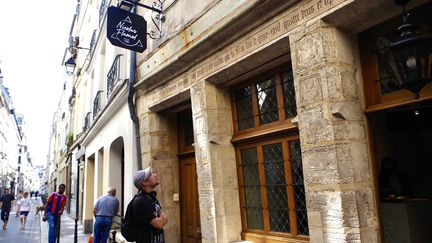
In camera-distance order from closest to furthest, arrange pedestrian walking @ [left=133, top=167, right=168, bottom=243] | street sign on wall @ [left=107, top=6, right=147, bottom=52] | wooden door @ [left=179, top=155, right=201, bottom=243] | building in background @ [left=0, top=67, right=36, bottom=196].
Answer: pedestrian walking @ [left=133, top=167, right=168, bottom=243]
wooden door @ [left=179, top=155, right=201, bottom=243]
street sign on wall @ [left=107, top=6, right=147, bottom=52]
building in background @ [left=0, top=67, right=36, bottom=196]

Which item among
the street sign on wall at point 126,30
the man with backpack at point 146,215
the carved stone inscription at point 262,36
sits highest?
the street sign on wall at point 126,30

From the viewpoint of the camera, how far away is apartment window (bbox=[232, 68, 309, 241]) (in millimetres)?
3480

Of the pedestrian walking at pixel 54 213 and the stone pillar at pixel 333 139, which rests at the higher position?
the stone pillar at pixel 333 139

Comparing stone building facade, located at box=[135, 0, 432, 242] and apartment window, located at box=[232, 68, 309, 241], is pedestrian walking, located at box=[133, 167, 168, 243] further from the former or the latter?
apartment window, located at box=[232, 68, 309, 241]

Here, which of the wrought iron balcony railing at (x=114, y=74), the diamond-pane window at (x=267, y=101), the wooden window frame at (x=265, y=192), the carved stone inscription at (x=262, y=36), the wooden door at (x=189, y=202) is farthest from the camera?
the wrought iron balcony railing at (x=114, y=74)

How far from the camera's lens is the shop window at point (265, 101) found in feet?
11.9

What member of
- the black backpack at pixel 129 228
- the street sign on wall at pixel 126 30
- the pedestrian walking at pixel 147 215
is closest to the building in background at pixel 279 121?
the street sign on wall at pixel 126 30

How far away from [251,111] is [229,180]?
848 millimetres

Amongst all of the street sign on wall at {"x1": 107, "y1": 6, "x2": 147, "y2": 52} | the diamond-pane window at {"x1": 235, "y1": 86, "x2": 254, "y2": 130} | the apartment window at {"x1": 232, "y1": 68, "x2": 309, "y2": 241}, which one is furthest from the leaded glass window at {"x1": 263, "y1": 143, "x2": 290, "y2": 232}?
the street sign on wall at {"x1": 107, "y1": 6, "x2": 147, "y2": 52}

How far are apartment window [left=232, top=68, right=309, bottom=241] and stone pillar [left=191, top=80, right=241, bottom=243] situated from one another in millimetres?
101

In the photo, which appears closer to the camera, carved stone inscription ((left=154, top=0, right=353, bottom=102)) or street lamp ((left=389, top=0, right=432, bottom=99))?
street lamp ((left=389, top=0, right=432, bottom=99))

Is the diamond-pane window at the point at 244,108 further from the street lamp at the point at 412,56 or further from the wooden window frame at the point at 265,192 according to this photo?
the street lamp at the point at 412,56

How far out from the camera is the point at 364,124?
9.33 feet

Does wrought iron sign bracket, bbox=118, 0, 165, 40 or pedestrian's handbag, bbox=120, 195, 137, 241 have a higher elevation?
wrought iron sign bracket, bbox=118, 0, 165, 40
